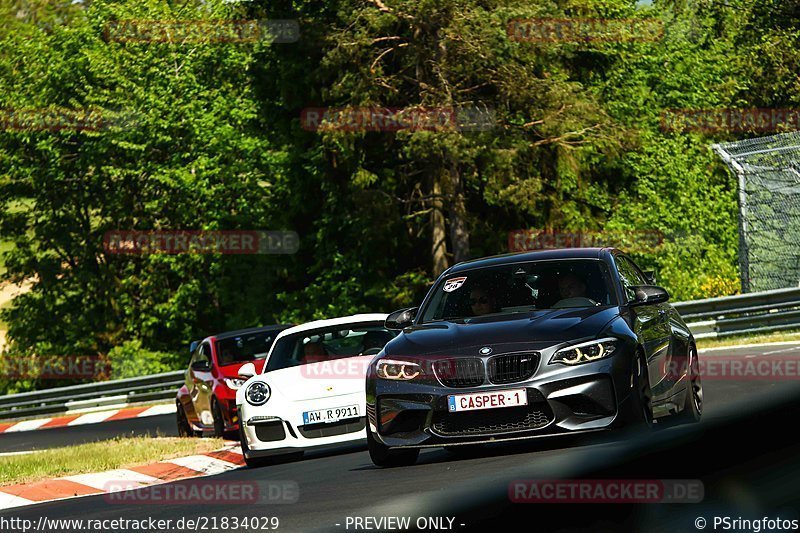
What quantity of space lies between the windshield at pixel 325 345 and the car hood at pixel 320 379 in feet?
1.32

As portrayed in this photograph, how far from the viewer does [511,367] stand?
905 cm

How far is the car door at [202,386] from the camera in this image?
58.6 ft

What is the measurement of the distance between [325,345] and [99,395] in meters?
19.9

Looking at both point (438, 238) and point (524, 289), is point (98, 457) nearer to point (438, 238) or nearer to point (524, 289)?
point (524, 289)

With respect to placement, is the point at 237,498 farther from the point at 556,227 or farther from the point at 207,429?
the point at 556,227

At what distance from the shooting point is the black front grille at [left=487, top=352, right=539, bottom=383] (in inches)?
356

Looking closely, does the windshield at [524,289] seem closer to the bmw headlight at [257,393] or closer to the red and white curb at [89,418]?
the bmw headlight at [257,393]

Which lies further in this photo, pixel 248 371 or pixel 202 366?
pixel 202 366

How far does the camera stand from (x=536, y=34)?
1561 inches

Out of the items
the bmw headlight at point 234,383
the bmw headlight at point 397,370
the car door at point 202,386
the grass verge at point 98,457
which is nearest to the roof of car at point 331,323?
the grass verge at point 98,457

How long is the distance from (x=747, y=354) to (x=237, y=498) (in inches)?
531

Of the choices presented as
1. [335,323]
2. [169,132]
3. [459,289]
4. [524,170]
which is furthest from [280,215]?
[459,289]

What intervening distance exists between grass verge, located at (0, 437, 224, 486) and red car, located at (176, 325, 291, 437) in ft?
2.60

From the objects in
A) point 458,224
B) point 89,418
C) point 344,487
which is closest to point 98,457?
point 344,487
